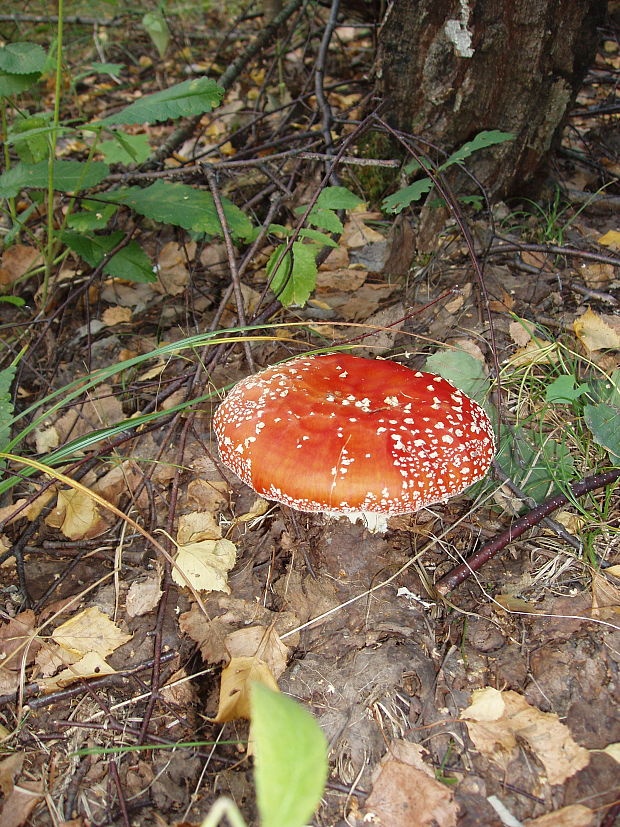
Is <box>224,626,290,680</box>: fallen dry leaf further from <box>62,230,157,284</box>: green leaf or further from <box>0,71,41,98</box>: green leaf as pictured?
<box>0,71,41,98</box>: green leaf

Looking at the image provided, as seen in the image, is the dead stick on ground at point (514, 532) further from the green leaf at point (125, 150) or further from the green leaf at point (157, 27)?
the green leaf at point (157, 27)

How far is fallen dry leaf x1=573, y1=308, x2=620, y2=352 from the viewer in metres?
3.06

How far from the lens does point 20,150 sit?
3457mm

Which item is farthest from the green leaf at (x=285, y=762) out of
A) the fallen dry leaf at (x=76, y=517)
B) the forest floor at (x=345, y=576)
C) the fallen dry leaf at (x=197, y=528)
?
the fallen dry leaf at (x=76, y=517)

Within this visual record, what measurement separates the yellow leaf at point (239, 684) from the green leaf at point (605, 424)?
1772 millimetres

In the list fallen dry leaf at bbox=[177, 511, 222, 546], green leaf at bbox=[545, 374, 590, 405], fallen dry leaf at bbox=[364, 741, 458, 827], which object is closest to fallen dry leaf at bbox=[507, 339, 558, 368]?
green leaf at bbox=[545, 374, 590, 405]

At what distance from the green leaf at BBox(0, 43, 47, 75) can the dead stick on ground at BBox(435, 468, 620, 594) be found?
10.4 ft

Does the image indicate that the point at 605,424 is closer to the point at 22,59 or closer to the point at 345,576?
the point at 345,576

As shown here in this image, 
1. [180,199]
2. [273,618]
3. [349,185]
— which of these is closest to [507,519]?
[273,618]

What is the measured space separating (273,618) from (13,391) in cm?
220

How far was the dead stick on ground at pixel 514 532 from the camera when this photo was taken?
2467mm

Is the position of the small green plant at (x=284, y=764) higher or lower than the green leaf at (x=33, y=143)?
lower

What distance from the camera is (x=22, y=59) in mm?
2865

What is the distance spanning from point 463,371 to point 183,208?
1762mm
